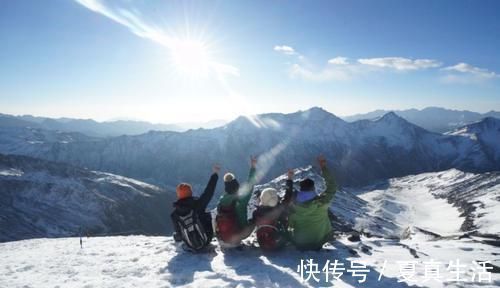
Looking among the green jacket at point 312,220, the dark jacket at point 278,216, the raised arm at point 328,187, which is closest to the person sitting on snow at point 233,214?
the dark jacket at point 278,216

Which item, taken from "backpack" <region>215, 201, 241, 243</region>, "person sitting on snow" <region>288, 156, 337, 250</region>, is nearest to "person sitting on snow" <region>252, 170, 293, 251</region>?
"person sitting on snow" <region>288, 156, 337, 250</region>

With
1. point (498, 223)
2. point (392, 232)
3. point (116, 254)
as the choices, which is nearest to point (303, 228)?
point (116, 254)

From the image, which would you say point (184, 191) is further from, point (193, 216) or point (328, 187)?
point (328, 187)

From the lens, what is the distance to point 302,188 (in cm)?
1505

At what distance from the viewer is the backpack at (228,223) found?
16.1 meters

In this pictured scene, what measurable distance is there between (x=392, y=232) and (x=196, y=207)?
568 feet

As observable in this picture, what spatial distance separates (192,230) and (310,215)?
4.72 m

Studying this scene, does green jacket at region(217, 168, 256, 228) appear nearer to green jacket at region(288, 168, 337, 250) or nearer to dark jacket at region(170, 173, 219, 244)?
dark jacket at region(170, 173, 219, 244)

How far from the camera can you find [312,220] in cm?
1526

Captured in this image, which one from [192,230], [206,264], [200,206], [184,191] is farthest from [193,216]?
[206,264]

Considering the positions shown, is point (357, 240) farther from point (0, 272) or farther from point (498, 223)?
point (498, 223)

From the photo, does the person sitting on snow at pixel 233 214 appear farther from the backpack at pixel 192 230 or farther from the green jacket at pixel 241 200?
the backpack at pixel 192 230

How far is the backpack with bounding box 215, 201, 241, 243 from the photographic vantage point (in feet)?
52.8

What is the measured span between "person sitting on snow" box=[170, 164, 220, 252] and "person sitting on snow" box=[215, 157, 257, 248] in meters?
0.51
